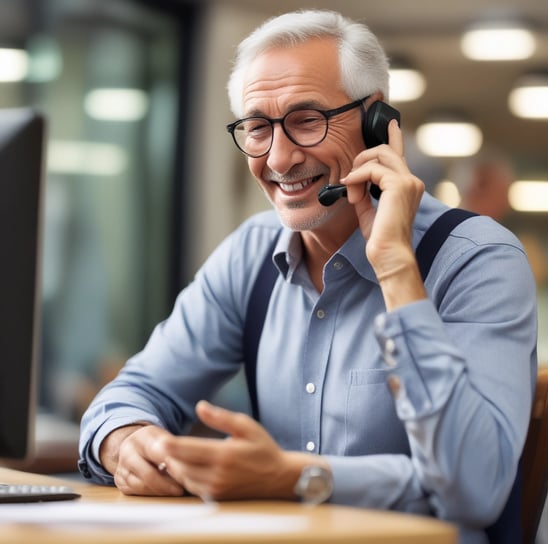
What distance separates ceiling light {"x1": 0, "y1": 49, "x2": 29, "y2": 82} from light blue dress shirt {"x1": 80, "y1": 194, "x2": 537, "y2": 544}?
3459mm

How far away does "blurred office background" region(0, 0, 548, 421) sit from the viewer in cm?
556

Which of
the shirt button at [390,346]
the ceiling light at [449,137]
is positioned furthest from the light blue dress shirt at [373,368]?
the ceiling light at [449,137]

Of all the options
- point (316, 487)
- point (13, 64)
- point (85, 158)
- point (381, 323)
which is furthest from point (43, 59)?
point (316, 487)

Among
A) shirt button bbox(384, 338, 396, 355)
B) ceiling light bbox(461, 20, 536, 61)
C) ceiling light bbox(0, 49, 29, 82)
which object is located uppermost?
ceiling light bbox(461, 20, 536, 61)

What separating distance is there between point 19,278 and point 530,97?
24.2 ft

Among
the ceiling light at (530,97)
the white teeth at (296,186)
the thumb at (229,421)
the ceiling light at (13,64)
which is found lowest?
the thumb at (229,421)

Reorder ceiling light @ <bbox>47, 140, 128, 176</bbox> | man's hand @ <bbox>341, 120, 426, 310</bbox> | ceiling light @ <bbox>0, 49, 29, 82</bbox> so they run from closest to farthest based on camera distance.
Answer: man's hand @ <bbox>341, 120, 426, 310</bbox> < ceiling light @ <bbox>0, 49, 29, 82</bbox> < ceiling light @ <bbox>47, 140, 128, 176</bbox>

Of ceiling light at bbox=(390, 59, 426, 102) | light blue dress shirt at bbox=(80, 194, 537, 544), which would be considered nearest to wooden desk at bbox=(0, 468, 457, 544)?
light blue dress shirt at bbox=(80, 194, 537, 544)

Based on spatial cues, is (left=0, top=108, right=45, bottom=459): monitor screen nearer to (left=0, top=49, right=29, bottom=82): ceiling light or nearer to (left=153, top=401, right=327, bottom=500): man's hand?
(left=153, top=401, right=327, bottom=500): man's hand

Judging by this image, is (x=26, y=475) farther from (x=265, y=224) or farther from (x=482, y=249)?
(x=482, y=249)

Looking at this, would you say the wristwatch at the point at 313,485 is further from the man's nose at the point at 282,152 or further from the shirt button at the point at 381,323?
the man's nose at the point at 282,152

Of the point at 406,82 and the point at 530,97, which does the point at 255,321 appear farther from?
the point at 530,97

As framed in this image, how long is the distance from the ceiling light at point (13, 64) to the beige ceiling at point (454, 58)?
1.74 metres

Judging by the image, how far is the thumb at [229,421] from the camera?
127cm
